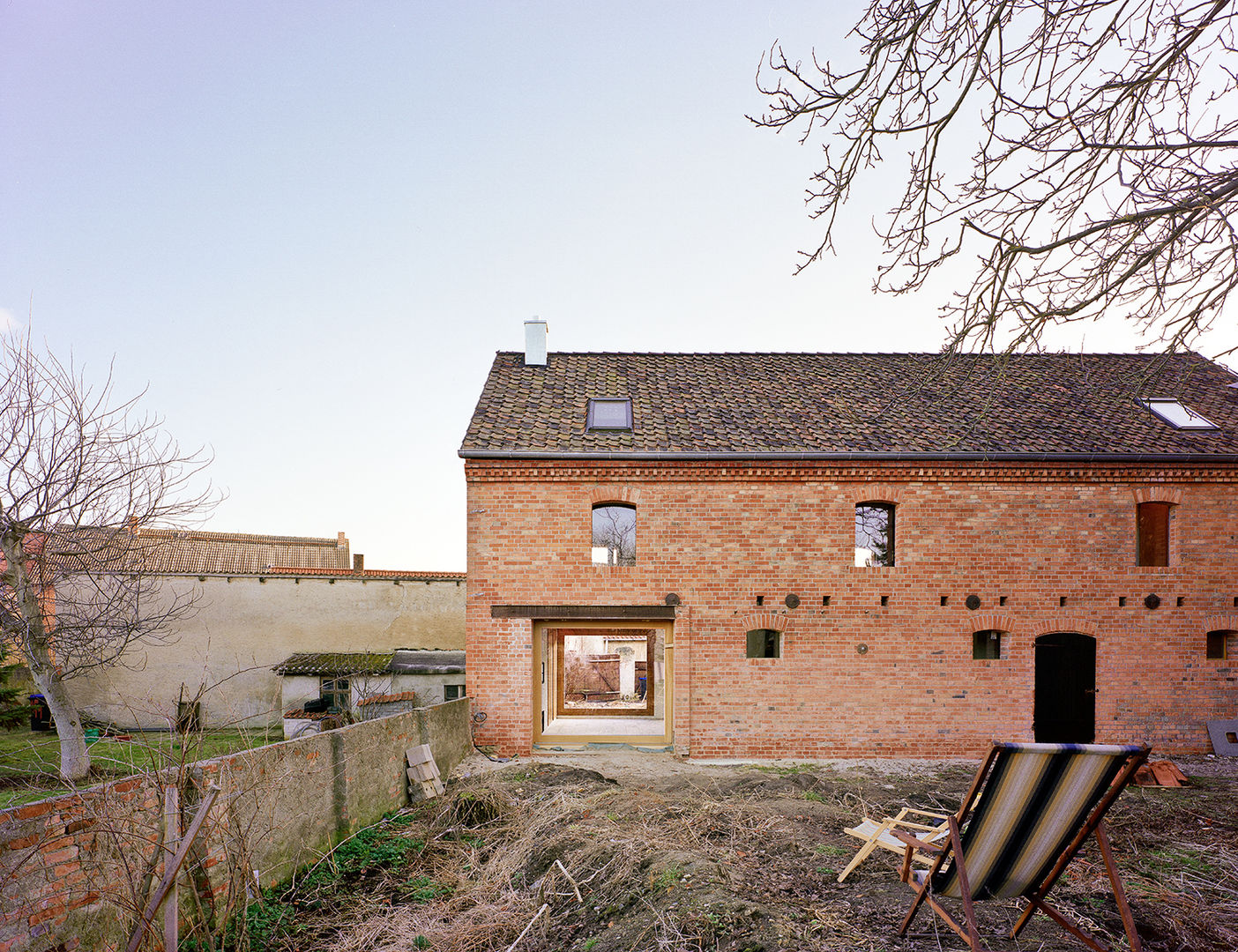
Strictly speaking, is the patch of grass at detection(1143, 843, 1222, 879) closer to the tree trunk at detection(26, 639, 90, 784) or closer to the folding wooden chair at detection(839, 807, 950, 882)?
the folding wooden chair at detection(839, 807, 950, 882)

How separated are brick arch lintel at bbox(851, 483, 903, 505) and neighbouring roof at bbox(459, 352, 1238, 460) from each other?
55 centimetres

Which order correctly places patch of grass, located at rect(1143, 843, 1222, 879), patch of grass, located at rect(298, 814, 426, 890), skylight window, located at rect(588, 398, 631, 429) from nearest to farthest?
patch of grass, located at rect(1143, 843, 1222, 879)
patch of grass, located at rect(298, 814, 426, 890)
skylight window, located at rect(588, 398, 631, 429)

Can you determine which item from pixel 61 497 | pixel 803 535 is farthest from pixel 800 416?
pixel 61 497

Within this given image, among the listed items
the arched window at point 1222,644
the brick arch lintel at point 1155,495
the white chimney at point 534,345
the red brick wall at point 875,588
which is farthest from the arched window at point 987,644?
the white chimney at point 534,345

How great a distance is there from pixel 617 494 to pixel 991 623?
6.27 metres

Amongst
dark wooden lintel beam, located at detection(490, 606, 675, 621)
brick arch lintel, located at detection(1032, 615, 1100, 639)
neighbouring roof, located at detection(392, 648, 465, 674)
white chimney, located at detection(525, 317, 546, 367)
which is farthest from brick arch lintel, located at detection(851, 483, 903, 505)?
neighbouring roof, located at detection(392, 648, 465, 674)

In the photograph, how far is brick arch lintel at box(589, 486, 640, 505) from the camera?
434 inches

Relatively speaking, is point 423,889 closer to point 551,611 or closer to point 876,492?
point 551,611

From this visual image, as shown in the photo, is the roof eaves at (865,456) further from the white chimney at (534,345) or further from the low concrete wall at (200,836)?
the low concrete wall at (200,836)

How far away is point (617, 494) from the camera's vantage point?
11.1 metres

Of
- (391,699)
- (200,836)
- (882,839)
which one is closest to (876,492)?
(882,839)

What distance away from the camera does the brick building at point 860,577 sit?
35.4 ft

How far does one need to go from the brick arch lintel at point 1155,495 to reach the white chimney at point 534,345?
1063 cm

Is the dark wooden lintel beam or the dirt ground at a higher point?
the dark wooden lintel beam
